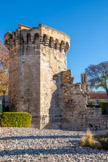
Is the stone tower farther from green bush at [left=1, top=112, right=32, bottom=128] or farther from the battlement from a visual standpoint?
green bush at [left=1, top=112, right=32, bottom=128]

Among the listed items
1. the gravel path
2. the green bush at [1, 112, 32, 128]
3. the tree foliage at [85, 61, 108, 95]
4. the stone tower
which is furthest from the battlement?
the tree foliage at [85, 61, 108, 95]

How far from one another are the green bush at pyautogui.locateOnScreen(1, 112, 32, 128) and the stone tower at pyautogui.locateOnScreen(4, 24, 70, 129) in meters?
1.19

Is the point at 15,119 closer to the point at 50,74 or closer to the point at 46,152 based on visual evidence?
the point at 50,74

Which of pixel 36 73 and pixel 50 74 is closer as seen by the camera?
pixel 36 73

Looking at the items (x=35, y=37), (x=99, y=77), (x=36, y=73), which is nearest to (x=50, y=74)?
(x=36, y=73)

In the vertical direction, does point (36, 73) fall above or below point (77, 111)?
above

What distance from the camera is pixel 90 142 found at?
7418mm

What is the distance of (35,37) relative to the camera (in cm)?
1441

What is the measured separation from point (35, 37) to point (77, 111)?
7138 mm

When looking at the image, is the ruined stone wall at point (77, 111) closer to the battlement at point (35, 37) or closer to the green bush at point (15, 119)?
the battlement at point (35, 37)

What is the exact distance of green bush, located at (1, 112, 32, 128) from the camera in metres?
11.8

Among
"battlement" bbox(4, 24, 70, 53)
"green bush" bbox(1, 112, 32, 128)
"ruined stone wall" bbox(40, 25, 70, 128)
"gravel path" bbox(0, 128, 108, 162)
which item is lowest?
"gravel path" bbox(0, 128, 108, 162)

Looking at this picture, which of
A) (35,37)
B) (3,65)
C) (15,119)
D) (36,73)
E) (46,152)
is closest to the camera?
(46,152)

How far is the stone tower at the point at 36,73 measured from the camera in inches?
540
